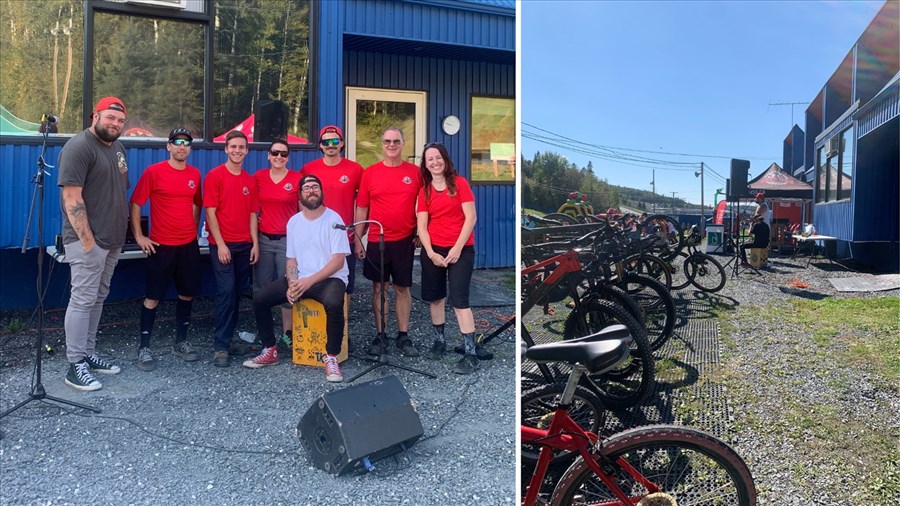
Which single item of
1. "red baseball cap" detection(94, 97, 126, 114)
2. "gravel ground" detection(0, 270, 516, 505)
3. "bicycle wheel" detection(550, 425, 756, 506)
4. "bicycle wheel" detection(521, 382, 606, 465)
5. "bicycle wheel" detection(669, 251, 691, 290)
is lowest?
"gravel ground" detection(0, 270, 516, 505)

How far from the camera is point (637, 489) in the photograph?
1174mm

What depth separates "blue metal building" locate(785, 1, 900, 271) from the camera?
1.05m

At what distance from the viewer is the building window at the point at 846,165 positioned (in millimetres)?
1058

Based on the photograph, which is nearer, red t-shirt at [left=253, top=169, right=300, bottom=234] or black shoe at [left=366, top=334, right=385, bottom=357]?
black shoe at [left=366, top=334, right=385, bottom=357]

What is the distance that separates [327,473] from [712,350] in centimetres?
143

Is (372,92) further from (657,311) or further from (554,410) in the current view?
(657,311)

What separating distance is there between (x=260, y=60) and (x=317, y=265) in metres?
1.41

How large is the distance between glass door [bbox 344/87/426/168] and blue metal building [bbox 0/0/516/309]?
11 mm

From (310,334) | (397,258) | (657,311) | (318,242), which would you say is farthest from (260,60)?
(657,311)

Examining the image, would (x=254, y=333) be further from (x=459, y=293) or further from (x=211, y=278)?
(x=459, y=293)

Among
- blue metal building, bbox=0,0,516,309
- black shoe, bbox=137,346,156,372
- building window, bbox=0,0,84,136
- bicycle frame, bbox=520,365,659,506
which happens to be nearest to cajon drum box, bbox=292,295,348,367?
black shoe, bbox=137,346,156,372

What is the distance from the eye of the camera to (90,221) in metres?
2.80

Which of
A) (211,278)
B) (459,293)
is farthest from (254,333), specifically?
(459,293)

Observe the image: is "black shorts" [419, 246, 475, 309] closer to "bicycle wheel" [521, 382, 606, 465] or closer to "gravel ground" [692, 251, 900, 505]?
"bicycle wheel" [521, 382, 606, 465]
